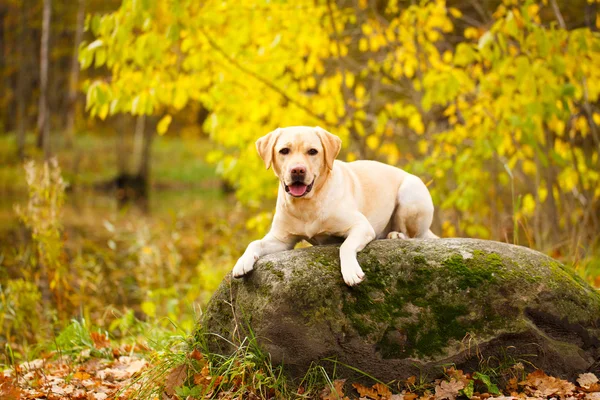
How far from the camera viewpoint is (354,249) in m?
3.75

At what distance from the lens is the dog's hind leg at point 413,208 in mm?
4527

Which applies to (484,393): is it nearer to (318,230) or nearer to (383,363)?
(383,363)

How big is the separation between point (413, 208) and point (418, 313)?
3.57 feet

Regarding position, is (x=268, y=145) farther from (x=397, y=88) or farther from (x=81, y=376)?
(x=397, y=88)

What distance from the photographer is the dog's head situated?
146 inches

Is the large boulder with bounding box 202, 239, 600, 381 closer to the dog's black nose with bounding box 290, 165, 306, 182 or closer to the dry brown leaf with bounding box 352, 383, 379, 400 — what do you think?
the dry brown leaf with bounding box 352, 383, 379, 400

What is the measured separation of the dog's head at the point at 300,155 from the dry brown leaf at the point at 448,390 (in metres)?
1.36

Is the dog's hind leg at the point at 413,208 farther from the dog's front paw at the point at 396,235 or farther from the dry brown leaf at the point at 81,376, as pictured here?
the dry brown leaf at the point at 81,376

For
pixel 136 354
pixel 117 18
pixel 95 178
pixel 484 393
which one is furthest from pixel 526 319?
pixel 95 178

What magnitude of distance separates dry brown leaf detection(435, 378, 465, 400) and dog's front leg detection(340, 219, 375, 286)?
2.44ft

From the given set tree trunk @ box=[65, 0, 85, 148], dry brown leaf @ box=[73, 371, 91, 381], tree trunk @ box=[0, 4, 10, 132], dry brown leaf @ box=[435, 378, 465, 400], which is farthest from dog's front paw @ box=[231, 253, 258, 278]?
tree trunk @ box=[0, 4, 10, 132]

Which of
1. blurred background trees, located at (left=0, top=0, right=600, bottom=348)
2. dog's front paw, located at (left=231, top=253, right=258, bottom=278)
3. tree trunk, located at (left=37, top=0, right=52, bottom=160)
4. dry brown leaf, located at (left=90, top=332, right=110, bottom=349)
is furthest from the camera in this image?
tree trunk, located at (left=37, top=0, right=52, bottom=160)

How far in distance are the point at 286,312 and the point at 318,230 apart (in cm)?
64

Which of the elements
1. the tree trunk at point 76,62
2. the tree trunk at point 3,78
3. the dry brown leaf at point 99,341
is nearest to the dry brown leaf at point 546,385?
the dry brown leaf at point 99,341
